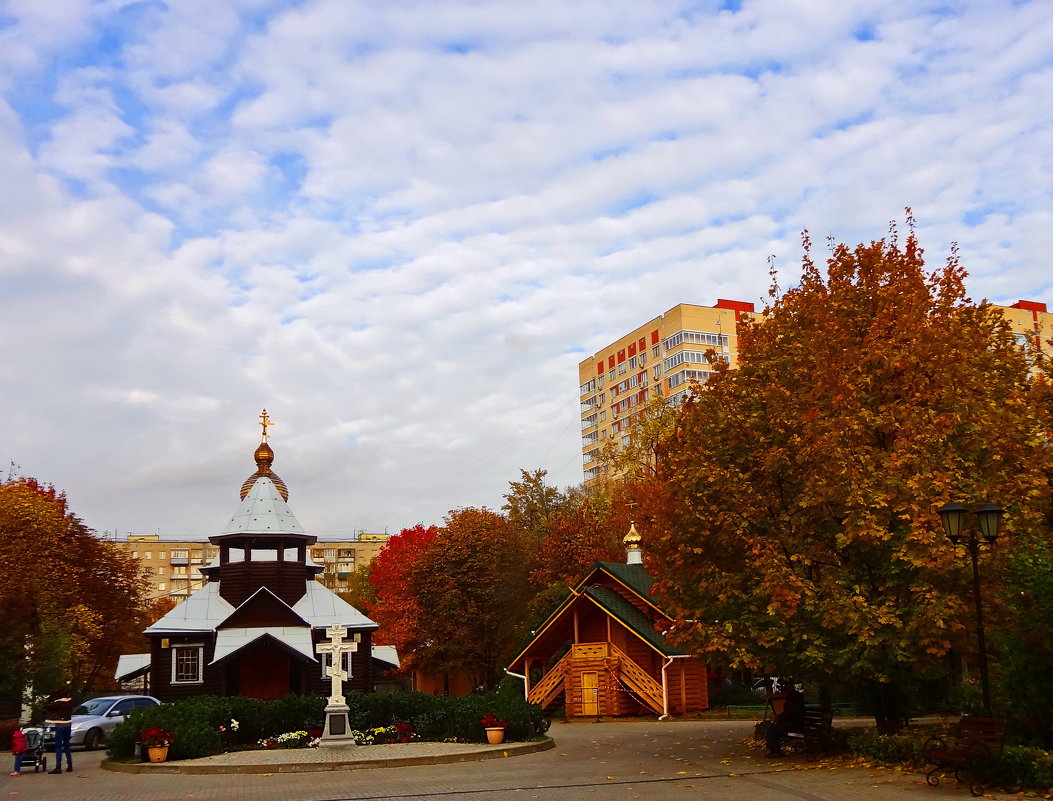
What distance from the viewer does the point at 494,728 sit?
23750mm

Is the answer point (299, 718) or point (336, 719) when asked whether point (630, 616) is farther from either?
point (336, 719)

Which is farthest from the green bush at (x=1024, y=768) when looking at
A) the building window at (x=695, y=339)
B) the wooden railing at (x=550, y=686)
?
the building window at (x=695, y=339)

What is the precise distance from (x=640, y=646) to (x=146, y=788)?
2202 cm

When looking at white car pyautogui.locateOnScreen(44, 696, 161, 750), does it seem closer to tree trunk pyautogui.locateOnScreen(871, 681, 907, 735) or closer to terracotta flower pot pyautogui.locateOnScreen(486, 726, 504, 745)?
terracotta flower pot pyautogui.locateOnScreen(486, 726, 504, 745)

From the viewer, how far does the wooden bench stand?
20.1 metres

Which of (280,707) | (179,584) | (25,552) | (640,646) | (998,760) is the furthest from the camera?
(179,584)

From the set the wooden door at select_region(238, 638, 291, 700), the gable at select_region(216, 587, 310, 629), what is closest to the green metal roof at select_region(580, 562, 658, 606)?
the gable at select_region(216, 587, 310, 629)

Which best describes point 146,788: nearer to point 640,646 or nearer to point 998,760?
point 998,760

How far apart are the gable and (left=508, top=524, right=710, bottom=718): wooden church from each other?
9.83 meters

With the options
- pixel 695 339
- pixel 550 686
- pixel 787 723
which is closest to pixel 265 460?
pixel 550 686

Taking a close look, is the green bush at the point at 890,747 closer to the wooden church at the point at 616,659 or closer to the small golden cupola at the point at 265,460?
the wooden church at the point at 616,659

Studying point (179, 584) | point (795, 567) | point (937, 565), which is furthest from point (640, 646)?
point (179, 584)

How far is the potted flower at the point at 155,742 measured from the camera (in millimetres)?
21453

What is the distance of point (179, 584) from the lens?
164 m
